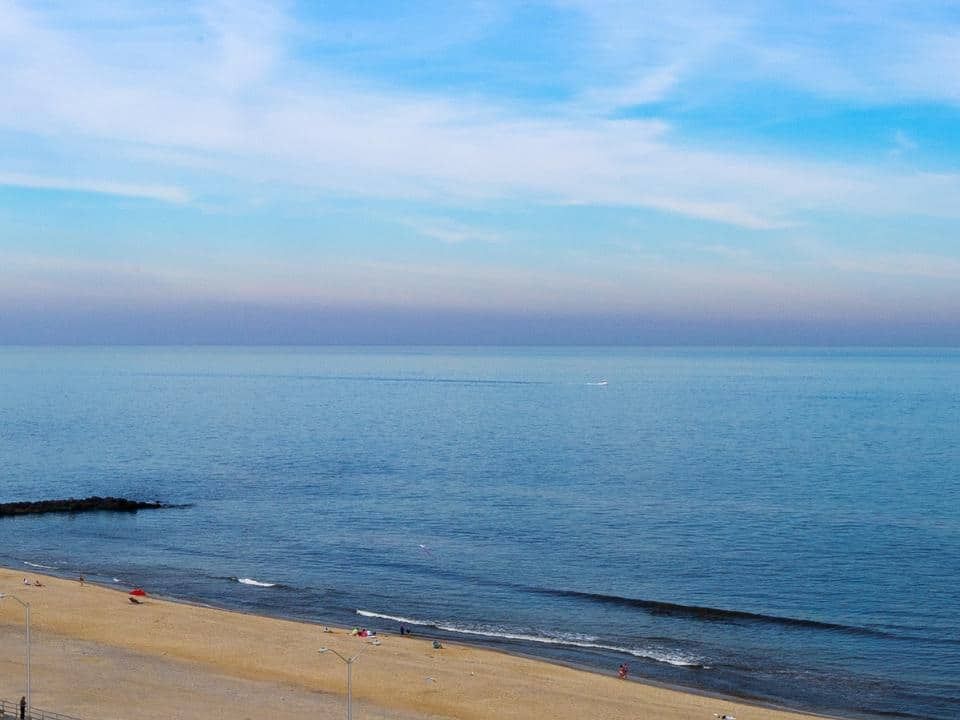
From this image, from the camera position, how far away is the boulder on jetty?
9069 cm

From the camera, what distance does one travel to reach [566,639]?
5247cm

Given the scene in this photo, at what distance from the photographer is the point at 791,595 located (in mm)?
58375

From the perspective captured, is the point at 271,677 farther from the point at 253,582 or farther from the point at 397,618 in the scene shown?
the point at 253,582

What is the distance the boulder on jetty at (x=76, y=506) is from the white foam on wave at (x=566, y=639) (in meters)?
43.9

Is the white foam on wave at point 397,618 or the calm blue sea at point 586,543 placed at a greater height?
the calm blue sea at point 586,543

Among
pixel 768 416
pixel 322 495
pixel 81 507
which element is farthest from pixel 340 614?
pixel 768 416

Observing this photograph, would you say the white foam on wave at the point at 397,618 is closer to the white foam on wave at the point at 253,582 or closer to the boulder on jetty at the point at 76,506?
the white foam on wave at the point at 253,582

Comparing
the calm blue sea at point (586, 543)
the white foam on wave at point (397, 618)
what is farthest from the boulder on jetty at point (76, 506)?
the white foam on wave at point (397, 618)

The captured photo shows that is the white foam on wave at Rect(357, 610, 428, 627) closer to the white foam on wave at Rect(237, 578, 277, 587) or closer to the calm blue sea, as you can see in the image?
the calm blue sea

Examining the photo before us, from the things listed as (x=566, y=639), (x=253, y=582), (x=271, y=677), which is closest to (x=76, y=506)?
(x=253, y=582)

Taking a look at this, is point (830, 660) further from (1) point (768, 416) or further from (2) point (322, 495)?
(1) point (768, 416)

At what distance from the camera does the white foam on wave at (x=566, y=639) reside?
49.4 metres

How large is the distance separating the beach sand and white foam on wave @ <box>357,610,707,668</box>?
309 centimetres

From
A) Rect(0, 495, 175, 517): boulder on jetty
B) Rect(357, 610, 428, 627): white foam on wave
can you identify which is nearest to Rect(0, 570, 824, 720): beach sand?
Rect(357, 610, 428, 627): white foam on wave
